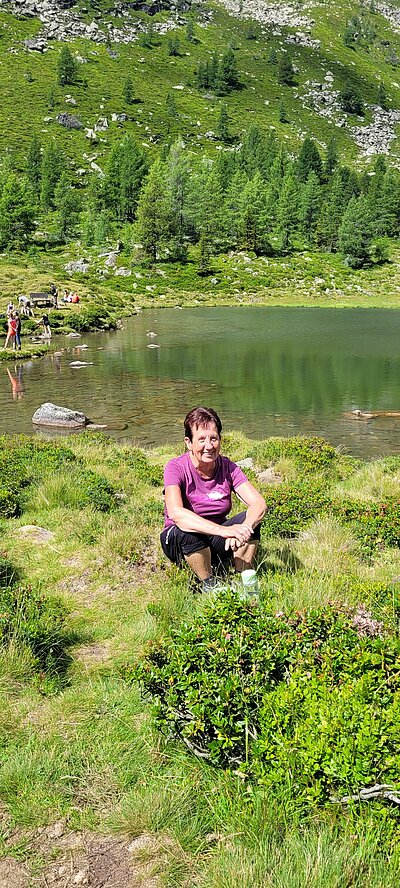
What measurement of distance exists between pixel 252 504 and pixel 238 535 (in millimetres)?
535

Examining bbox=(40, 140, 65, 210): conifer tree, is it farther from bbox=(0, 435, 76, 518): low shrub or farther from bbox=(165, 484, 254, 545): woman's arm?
bbox=(165, 484, 254, 545): woman's arm

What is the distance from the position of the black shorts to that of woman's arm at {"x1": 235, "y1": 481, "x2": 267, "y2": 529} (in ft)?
0.54

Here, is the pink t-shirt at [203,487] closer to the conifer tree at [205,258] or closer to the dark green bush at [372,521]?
the dark green bush at [372,521]

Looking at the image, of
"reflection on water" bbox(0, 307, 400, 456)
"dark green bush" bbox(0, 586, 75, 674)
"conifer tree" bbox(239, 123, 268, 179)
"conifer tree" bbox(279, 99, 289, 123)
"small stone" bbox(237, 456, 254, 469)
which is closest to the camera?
"dark green bush" bbox(0, 586, 75, 674)

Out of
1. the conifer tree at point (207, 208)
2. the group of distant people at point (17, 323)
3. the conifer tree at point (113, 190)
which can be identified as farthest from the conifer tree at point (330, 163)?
the group of distant people at point (17, 323)

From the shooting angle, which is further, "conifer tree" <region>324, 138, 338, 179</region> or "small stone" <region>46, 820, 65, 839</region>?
"conifer tree" <region>324, 138, 338, 179</region>

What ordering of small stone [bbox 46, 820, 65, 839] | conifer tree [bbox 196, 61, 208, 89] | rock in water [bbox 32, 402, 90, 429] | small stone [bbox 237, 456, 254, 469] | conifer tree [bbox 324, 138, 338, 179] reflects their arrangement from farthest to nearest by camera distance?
1. conifer tree [bbox 196, 61, 208, 89]
2. conifer tree [bbox 324, 138, 338, 179]
3. rock in water [bbox 32, 402, 90, 429]
4. small stone [bbox 237, 456, 254, 469]
5. small stone [bbox 46, 820, 65, 839]

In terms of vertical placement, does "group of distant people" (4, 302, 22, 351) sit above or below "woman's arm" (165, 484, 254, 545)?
below

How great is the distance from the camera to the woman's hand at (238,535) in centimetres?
534

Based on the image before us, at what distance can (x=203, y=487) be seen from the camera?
19.9 feet

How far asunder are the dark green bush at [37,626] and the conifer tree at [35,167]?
414 feet

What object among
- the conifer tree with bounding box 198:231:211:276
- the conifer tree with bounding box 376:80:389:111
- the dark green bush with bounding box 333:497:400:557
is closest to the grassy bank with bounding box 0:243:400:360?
the conifer tree with bounding box 198:231:211:276

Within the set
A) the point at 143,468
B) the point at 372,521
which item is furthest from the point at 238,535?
the point at 143,468

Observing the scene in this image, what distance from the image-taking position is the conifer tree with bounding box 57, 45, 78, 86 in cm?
16100
